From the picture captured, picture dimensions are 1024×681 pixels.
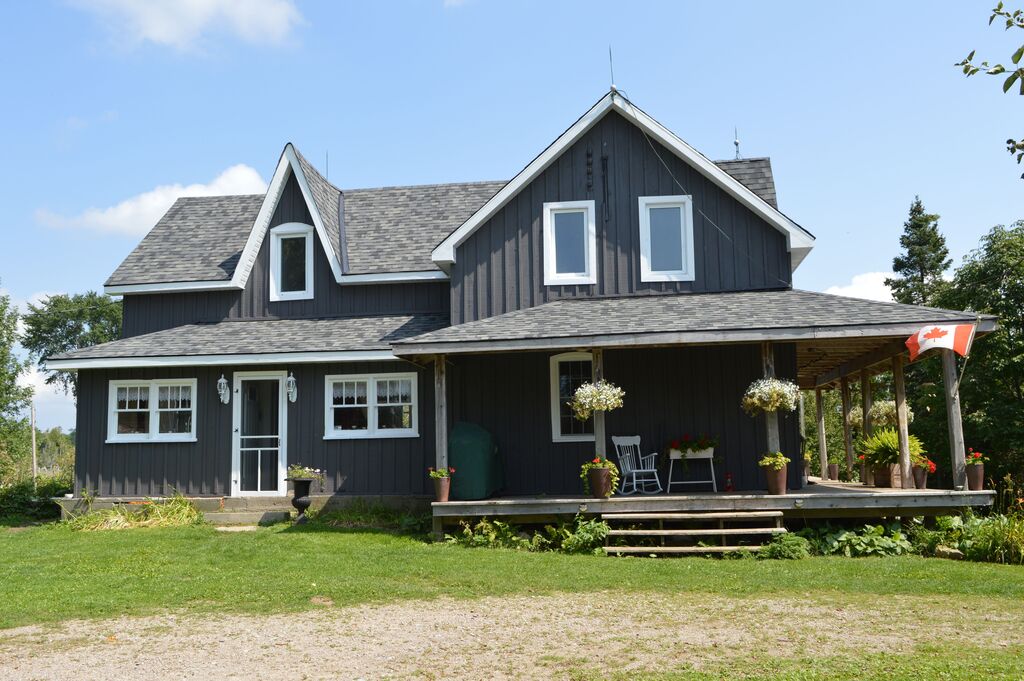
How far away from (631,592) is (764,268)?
7468 millimetres

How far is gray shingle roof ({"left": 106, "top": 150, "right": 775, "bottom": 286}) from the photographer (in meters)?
18.2

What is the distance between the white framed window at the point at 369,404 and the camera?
1622 cm

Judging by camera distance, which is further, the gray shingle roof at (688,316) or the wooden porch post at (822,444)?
the wooden porch post at (822,444)

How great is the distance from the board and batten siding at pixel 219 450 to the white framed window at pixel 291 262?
2128 millimetres

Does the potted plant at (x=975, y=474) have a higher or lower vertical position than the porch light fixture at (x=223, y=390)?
lower

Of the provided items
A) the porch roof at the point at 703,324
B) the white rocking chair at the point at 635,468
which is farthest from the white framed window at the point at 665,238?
the white rocking chair at the point at 635,468

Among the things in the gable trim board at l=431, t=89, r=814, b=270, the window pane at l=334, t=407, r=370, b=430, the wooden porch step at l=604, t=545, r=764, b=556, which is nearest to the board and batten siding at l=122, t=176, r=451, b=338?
the gable trim board at l=431, t=89, r=814, b=270

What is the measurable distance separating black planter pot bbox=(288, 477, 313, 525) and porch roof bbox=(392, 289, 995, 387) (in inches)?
139

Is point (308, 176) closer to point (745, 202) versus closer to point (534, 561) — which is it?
point (745, 202)

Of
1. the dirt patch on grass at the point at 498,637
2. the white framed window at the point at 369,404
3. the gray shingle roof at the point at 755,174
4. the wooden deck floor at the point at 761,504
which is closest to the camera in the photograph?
the dirt patch on grass at the point at 498,637

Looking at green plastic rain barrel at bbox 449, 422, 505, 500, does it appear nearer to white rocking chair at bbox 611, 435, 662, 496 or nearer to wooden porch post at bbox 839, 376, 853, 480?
white rocking chair at bbox 611, 435, 662, 496

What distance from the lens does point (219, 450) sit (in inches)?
648

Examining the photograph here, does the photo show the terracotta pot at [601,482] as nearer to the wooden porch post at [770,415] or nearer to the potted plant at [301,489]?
the wooden porch post at [770,415]

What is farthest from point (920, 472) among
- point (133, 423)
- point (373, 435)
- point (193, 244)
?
point (193, 244)
